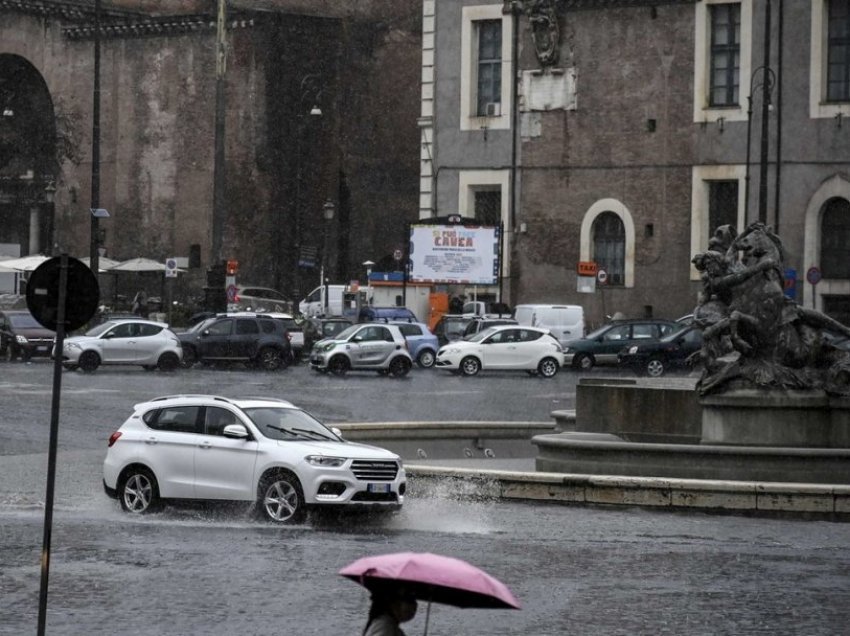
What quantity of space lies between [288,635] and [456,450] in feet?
49.8

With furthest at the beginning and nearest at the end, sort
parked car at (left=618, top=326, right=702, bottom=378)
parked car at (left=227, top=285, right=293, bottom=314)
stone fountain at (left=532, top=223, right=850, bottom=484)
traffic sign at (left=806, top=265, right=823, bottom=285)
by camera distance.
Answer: parked car at (left=227, top=285, right=293, bottom=314), traffic sign at (left=806, top=265, right=823, bottom=285), parked car at (left=618, top=326, right=702, bottom=378), stone fountain at (left=532, top=223, right=850, bottom=484)

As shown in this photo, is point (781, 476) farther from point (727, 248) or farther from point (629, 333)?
point (629, 333)

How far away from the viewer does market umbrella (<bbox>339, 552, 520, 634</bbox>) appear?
660 centimetres

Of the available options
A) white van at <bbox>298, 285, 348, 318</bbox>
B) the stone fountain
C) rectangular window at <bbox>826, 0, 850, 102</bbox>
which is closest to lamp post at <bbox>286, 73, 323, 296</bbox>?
white van at <bbox>298, 285, 348, 318</bbox>

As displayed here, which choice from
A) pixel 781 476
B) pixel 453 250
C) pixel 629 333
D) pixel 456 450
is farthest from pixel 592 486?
pixel 453 250

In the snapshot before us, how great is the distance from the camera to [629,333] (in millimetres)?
50906

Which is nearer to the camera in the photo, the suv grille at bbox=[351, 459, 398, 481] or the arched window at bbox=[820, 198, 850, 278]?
the suv grille at bbox=[351, 459, 398, 481]

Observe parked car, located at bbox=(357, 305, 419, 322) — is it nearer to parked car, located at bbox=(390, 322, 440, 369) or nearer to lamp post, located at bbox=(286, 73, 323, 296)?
parked car, located at bbox=(390, 322, 440, 369)

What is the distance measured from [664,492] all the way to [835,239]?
38475 mm

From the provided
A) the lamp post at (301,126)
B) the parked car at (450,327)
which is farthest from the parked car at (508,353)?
the lamp post at (301,126)

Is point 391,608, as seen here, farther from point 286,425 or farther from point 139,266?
point 139,266

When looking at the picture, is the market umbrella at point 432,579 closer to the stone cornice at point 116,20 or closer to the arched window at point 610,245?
the arched window at point 610,245

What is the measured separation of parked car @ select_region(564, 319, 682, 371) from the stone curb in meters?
28.9

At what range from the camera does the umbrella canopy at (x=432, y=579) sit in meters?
6.60
